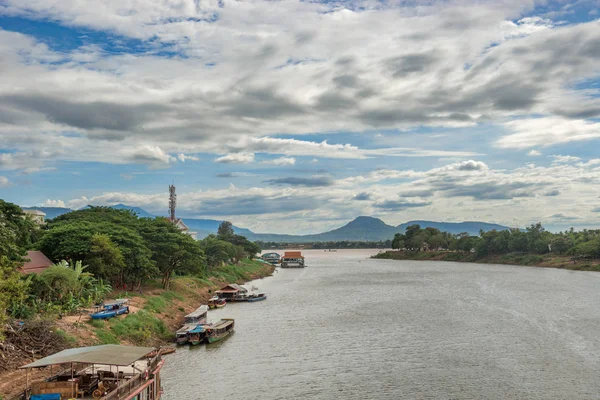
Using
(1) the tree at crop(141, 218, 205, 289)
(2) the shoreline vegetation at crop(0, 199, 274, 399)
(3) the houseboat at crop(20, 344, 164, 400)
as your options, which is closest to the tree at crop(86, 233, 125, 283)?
(2) the shoreline vegetation at crop(0, 199, 274, 399)

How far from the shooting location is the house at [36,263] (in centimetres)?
5147

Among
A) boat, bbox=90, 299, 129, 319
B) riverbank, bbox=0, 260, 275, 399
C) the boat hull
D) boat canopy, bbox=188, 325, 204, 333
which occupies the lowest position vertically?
the boat hull

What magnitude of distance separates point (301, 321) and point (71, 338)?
90.6ft

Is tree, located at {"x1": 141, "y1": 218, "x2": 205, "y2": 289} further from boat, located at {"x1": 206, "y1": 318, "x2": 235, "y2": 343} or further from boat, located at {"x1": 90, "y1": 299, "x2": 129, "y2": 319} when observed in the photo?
boat, located at {"x1": 206, "y1": 318, "x2": 235, "y2": 343}

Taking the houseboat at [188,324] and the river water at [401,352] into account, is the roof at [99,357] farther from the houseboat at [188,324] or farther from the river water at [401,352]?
the houseboat at [188,324]

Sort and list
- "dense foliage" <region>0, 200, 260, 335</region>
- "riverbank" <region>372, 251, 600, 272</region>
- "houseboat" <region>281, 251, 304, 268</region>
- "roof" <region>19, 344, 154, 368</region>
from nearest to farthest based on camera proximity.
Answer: "roof" <region>19, 344, 154, 368</region>, "dense foliage" <region>0, 200, 260, 335</region>, "riverbank" <region>372, 251, 600, 272</region>, "houseboat" <region>281, 251, 304, 268</region>

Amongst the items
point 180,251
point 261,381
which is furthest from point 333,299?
point 261,381

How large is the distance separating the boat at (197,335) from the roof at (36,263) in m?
18.2

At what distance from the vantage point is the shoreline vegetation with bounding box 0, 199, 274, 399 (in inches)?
1336

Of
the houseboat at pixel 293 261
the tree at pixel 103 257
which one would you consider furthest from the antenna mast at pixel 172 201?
the tree at pixel 103 257

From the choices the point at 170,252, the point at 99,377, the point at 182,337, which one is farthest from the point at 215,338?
the point at 170,252

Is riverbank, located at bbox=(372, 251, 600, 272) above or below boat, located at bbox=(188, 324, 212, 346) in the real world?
above

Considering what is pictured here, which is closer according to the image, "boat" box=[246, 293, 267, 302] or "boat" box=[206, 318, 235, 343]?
"boat" box=[206, 318, 235, 343]

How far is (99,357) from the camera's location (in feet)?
82.6
